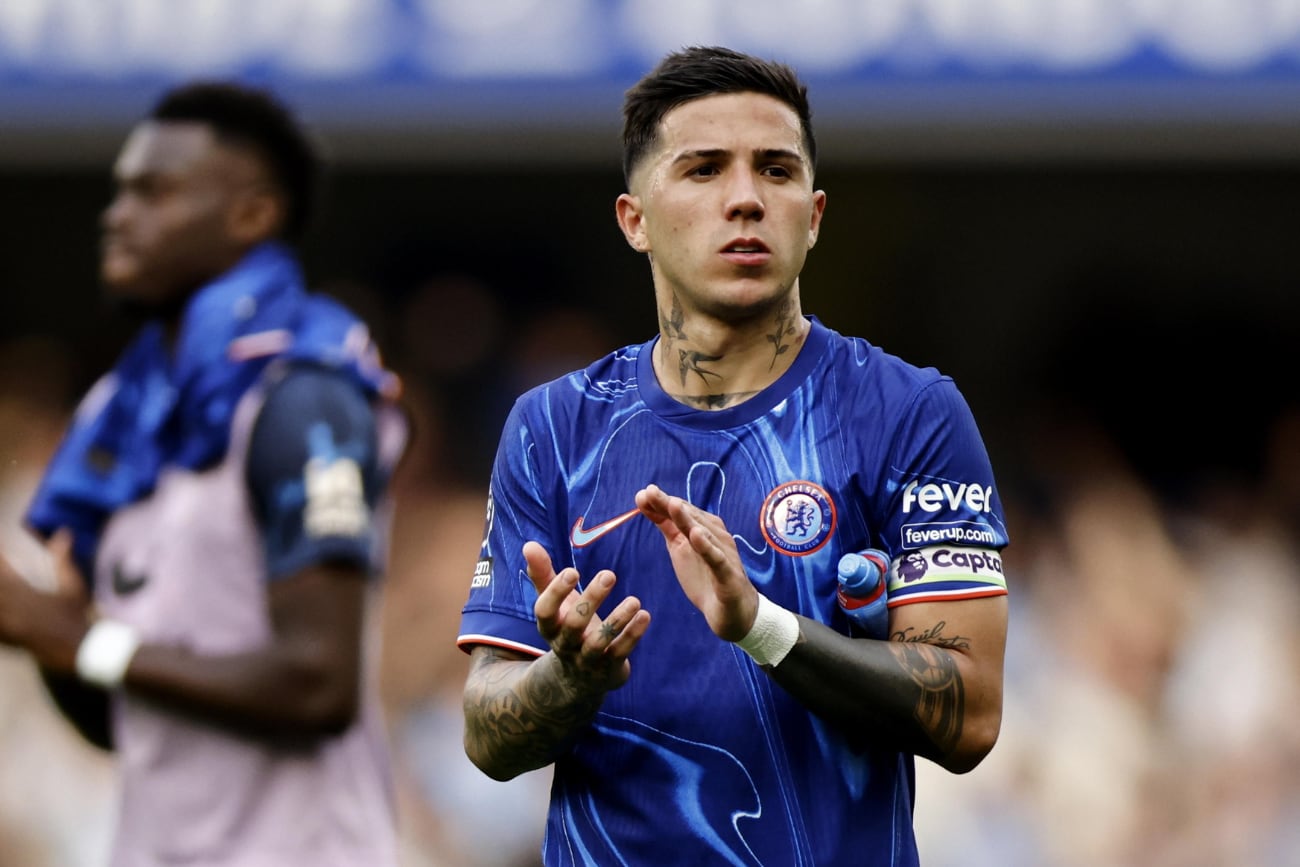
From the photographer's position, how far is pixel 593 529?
134 inches

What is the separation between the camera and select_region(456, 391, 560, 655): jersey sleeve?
11.4 ft

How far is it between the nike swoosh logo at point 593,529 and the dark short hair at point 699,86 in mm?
699

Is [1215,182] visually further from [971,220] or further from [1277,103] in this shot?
[1277,103]

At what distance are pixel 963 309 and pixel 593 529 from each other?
758cm

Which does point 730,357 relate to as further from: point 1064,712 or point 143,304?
point 1064,712

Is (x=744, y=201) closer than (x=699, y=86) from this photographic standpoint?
Yes

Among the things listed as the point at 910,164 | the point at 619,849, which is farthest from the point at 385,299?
the point at 619,849

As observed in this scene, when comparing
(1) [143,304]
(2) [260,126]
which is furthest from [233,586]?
(2) [260,126]

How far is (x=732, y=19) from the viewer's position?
27.5 ft

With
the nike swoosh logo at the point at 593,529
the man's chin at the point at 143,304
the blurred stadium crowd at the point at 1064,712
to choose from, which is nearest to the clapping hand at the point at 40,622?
the man's chin at the point at 143,304

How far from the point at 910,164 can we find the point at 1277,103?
7.40ft

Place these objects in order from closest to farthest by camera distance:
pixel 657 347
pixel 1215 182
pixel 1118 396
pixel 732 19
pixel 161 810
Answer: pixel 657 347, pixel 161 810, pixel 732 19, pixel 1118 396, pixel 1215 182

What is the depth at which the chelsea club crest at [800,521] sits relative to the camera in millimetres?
3299

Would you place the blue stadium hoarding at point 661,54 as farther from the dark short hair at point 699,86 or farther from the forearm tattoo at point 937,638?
the forearm tattoo at point 937,638
